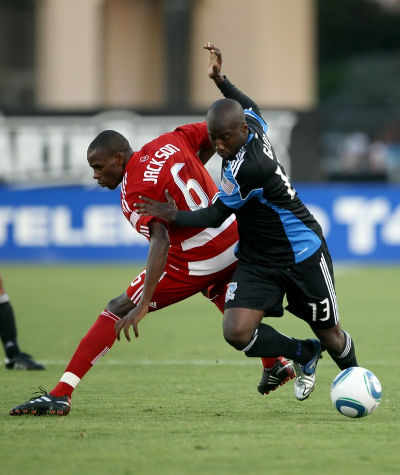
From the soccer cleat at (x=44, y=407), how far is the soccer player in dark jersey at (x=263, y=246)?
3.72 ft

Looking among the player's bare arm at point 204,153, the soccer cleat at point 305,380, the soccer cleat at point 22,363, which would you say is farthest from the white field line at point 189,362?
the player's bare arm at point 204,153

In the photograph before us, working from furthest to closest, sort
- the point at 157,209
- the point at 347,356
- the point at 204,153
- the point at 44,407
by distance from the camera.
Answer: the point at 204,153
the point at 347,356
the point at 44,407
the point at 157,209

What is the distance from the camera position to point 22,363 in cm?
940

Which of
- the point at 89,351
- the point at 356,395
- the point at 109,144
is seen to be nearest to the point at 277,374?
the point at 356,395

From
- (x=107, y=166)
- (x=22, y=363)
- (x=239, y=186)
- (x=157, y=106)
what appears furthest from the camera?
(x=157, y=106)

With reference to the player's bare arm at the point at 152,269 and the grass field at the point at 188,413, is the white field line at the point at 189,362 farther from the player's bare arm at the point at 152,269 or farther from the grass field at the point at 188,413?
the player's bare arm at the point at 152,269

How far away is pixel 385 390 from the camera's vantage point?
26.2ft

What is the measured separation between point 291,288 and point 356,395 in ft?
2.64

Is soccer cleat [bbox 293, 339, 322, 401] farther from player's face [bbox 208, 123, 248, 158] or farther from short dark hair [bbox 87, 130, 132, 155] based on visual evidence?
short dark hair [bbox 87, 130, 132, 155]

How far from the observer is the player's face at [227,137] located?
6590 millimetres

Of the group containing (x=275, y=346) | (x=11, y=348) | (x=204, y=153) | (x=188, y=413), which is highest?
(x=204, y=153)

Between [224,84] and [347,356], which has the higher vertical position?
[224,84]

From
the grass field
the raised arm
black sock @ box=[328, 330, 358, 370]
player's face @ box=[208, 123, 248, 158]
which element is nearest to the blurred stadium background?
the grass field

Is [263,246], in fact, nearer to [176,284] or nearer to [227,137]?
[176,284]
